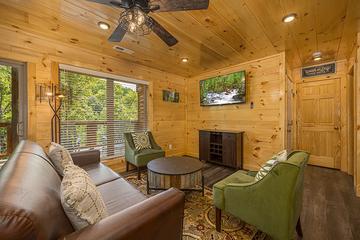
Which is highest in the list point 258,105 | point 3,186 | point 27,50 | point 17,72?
point 27,50

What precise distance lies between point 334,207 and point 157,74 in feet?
13.1

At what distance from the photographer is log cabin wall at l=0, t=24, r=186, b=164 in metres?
2.42

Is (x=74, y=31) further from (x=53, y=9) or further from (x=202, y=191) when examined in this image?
(x=202, y=191)

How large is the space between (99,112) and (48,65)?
1.09 meters

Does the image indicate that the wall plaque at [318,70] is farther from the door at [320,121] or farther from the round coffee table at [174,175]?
the round coffee table at [174,175]

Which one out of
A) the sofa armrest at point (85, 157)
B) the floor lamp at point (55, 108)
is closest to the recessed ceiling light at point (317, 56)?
the sofa armrest at point (85, 157)

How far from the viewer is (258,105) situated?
3.65 meters

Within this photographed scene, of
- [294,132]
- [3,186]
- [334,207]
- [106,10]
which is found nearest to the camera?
[3,186]

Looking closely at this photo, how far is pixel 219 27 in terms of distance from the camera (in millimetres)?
2336

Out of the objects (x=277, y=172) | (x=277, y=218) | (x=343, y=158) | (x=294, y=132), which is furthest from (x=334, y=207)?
(x=294, y=132)

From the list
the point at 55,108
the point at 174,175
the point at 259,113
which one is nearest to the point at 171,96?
the point at 259,113

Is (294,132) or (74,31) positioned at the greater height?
(74,31)

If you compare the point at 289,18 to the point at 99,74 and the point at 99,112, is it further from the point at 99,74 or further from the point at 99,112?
the point at 99,112

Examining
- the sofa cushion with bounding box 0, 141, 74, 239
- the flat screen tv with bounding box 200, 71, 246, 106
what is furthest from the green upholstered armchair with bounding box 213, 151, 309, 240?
the flat screen tv with bounding box 200, 71, 246, 106
